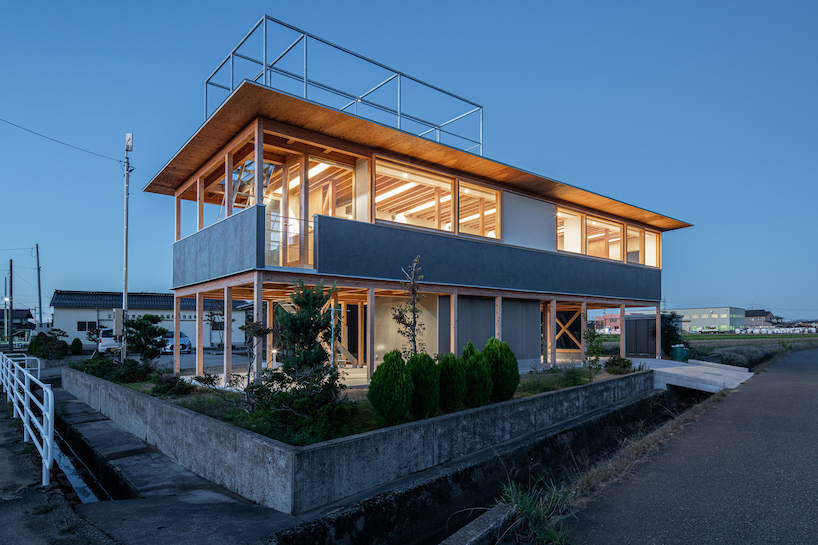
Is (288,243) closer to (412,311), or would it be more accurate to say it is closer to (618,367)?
(412,311)

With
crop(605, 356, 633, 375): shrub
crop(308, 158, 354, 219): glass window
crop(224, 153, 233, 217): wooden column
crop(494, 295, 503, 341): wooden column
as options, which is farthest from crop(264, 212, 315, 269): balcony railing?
crop(605, 356, 633, 375): shrub

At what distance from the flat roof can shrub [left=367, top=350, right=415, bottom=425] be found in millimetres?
5726

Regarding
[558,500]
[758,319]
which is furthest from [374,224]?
[758,319]

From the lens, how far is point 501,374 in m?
9.14

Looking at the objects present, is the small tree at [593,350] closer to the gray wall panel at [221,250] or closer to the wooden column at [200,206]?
the gray wall panel at [221,250]

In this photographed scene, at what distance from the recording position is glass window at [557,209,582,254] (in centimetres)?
1830

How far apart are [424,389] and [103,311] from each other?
34.1m

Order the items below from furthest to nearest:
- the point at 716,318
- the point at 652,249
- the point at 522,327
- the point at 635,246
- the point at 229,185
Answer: the point at 716,318
the point at 652,249
the point at 635,246
the point at 522,327
the point at 229,185

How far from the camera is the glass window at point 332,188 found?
43.6 feet

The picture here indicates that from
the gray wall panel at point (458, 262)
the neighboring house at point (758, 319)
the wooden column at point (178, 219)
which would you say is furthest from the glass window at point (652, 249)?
the neighboring house at point (758, 319)

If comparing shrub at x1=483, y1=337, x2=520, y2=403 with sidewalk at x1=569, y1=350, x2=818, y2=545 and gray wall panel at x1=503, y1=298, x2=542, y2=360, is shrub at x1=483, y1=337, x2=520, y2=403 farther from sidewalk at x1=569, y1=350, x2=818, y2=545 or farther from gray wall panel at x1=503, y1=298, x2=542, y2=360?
gray wall panel at x1=503, y1=298, x2=542, y2=360

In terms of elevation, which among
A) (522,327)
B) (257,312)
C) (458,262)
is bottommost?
(522,327)

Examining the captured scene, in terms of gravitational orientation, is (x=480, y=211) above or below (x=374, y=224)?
above

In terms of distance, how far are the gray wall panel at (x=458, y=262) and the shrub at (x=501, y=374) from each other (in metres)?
3.80
